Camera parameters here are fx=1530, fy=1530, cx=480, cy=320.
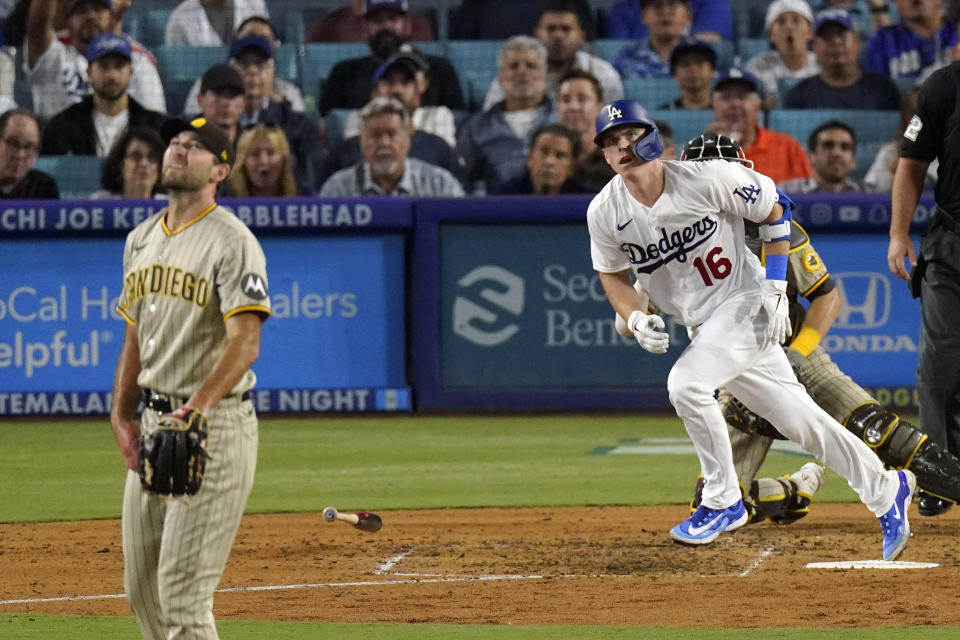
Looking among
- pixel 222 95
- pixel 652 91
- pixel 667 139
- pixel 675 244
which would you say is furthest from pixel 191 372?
pixel 652 91

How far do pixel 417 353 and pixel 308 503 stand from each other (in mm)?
3525

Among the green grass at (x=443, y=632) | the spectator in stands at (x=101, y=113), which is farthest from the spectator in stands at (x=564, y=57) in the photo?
the green grass at (x=443, y=632)

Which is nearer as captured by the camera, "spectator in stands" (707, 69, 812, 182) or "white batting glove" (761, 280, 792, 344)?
"white batting glove" (761, 280, 792, 344)

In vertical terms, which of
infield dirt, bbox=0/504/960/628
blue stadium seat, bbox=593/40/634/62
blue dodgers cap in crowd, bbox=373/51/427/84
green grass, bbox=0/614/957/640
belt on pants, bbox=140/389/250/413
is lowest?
infield dirt, bbox=0/504/960/628

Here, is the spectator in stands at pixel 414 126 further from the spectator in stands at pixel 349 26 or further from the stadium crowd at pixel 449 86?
the spectator in stands at pixel 349 26

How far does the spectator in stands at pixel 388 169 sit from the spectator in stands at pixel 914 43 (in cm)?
428

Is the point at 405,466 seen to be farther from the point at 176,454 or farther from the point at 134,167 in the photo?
the point at 176,454

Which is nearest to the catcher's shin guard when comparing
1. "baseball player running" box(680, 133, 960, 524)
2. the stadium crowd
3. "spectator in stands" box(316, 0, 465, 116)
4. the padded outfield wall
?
"baseball player running" box(680, 133, 960, 524)

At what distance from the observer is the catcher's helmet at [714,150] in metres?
6.73

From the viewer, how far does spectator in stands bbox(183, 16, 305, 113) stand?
523 inches

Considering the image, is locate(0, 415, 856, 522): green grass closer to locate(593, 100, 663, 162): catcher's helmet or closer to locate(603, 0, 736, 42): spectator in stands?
locate(593, 100, 663, 162): catcher's helmet

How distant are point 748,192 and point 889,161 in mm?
6791

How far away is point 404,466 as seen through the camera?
998 cm

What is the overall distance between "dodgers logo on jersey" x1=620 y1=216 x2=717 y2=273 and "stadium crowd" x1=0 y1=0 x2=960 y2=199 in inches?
226
